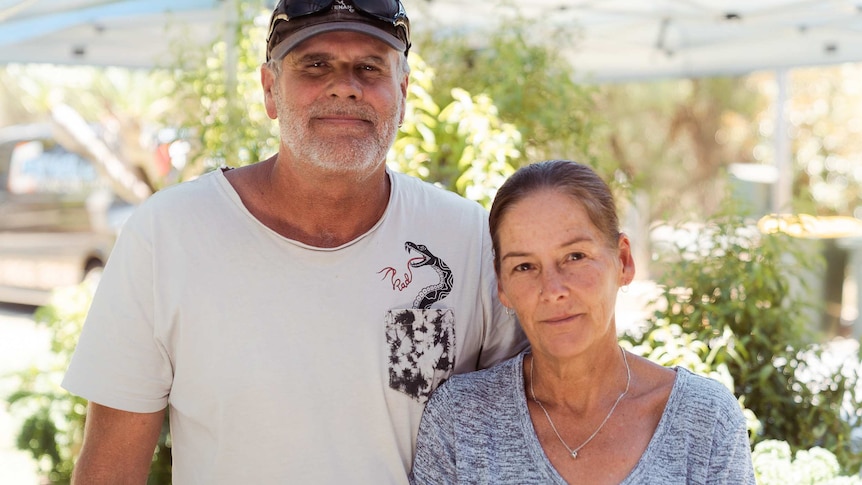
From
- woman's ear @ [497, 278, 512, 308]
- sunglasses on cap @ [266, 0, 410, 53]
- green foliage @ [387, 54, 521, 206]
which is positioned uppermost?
green foliage @ [387, 54, 521, 206]

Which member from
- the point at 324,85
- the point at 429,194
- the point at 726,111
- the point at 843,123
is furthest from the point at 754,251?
the point at 726,111

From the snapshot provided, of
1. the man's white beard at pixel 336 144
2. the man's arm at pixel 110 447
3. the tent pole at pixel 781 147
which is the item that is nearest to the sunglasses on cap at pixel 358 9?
the man's white beard at pixel 336 144

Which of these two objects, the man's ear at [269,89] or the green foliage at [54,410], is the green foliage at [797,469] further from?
the green foliage at [54,410]

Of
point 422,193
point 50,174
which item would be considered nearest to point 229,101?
point 422,193

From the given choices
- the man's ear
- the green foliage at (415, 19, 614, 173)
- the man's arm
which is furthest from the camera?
the green foliage at (415, 19, 614, 173)

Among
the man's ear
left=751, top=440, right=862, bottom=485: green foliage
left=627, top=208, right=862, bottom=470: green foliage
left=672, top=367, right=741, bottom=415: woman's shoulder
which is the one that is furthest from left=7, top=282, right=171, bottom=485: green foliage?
left=672, top=367, right=741, bottom=415: woman's shoulder

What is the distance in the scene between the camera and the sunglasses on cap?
1.99 m

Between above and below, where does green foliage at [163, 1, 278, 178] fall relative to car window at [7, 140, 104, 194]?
below

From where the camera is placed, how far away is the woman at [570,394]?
1.84 metres

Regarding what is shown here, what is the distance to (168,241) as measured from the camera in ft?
6.33

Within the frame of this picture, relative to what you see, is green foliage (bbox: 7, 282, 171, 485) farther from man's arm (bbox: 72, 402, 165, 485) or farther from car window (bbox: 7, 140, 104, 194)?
car window (bbox: 7, 140, 104, 194)

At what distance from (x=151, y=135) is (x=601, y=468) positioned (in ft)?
16.8

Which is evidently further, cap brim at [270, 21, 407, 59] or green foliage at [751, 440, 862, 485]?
green foliage at [751, 440, 862, 485]

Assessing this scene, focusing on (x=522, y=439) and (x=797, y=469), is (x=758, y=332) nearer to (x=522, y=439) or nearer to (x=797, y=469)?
(x=797, y=469)
